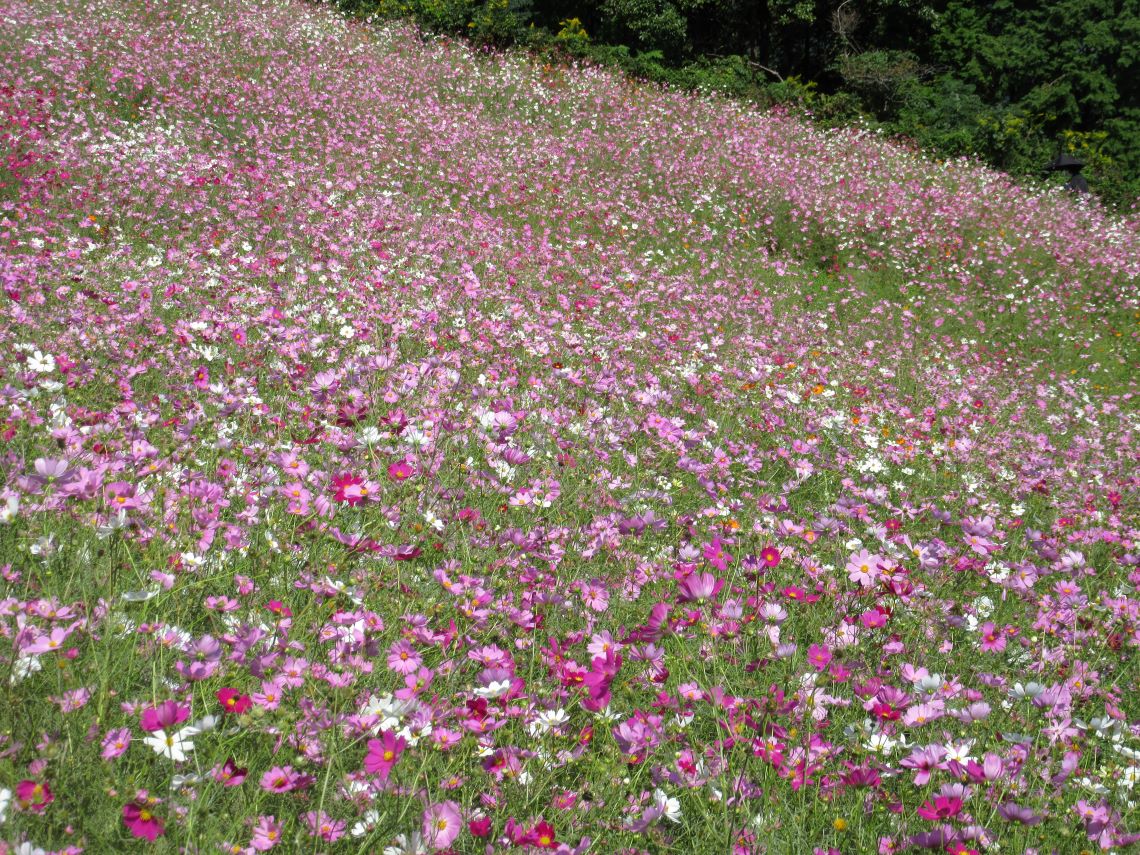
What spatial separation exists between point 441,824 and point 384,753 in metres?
0.14

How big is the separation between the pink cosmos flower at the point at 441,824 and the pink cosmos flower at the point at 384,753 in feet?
0.31

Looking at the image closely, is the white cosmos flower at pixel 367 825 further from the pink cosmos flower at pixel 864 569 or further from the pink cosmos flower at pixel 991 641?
the pink cosmos flower at pixel 991 641

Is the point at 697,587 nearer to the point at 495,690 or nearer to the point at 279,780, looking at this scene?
the point at 495,690

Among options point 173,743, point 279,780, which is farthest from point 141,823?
point 279,780

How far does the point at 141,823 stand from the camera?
3.52ft

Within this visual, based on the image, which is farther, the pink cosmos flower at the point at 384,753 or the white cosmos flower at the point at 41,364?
the white cosmos flower at the point at 41,364

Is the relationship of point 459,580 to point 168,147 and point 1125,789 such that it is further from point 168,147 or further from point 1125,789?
point 168,147

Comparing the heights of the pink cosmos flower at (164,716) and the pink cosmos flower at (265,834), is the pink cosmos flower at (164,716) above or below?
above

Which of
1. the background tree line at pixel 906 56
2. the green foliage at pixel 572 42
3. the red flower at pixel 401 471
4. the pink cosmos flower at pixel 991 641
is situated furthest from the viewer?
the background tree line at pixel 906 56

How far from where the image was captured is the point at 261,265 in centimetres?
509

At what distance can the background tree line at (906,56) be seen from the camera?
Result: 16.9 meters

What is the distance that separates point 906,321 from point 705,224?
2.51m

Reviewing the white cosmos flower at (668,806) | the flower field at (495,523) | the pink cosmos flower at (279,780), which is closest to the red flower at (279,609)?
the flower field at (495,523)

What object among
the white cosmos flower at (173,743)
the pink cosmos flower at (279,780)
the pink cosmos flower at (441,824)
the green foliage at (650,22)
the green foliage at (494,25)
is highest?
the green foliage at (650,22)
